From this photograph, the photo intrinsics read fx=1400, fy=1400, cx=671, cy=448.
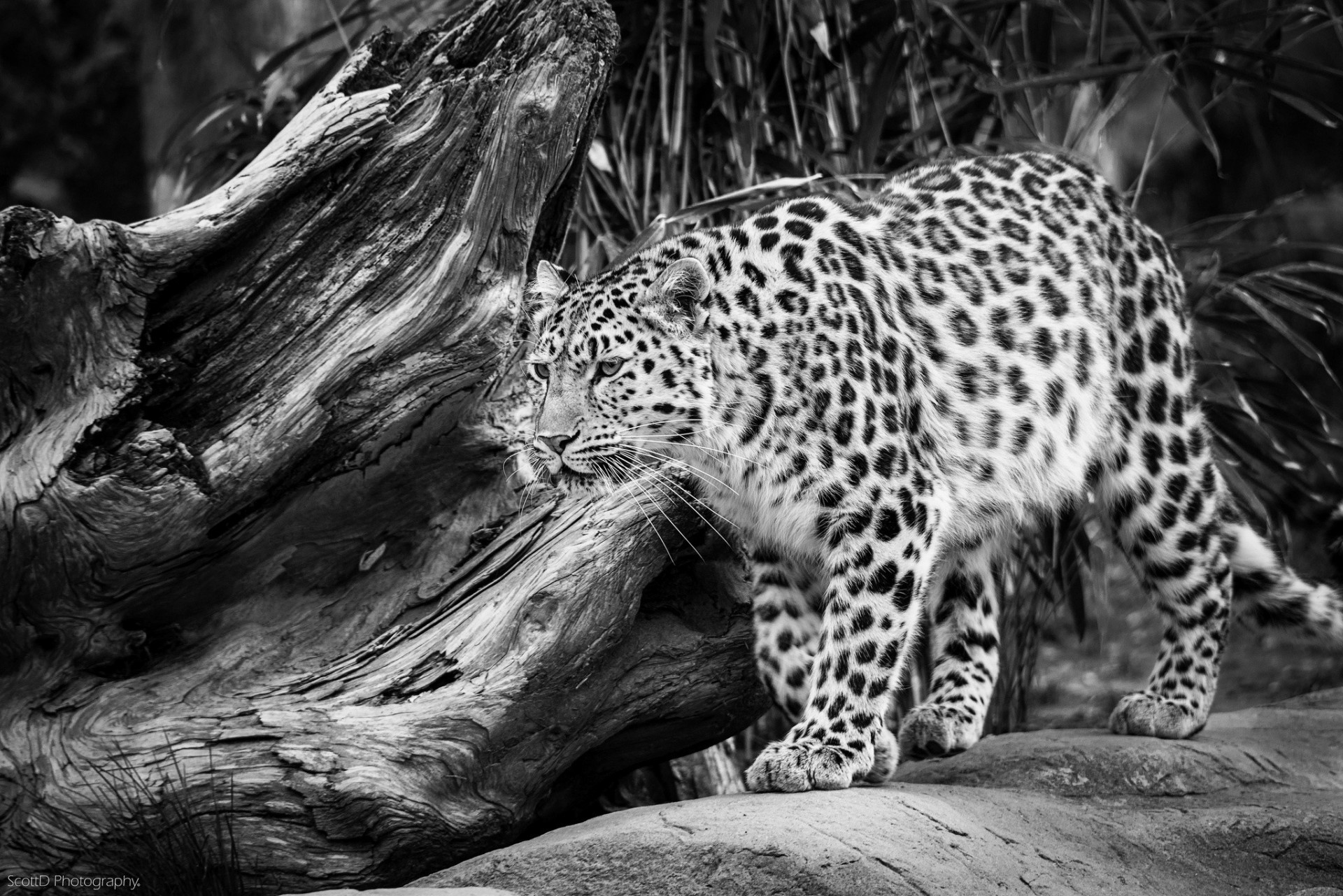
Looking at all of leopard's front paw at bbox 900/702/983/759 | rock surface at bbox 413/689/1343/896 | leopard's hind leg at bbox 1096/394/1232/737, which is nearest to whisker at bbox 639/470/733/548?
rock surface at bbox 413/689/1343/896

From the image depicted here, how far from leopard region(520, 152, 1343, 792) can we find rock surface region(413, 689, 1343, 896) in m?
0.25

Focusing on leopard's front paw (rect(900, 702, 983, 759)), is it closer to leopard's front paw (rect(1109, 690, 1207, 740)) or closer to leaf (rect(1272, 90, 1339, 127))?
leopard's front paw (rect(1109, 690, 1207, 740))

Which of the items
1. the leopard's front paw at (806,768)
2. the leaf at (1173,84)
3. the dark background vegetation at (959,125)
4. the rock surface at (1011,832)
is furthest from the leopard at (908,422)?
the dark background vegetation at (959,125)

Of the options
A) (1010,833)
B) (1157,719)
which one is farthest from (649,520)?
(1157,719)

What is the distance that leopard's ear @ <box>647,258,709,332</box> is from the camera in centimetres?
448

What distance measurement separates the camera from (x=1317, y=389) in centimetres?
1116

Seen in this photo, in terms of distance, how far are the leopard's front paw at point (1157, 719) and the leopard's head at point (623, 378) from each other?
213 centimetres

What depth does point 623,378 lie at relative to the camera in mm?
4539

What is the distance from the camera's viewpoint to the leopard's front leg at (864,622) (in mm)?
4348

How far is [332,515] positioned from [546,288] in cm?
104

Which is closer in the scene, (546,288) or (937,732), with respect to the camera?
(546,288)

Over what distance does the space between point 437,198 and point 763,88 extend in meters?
2.83

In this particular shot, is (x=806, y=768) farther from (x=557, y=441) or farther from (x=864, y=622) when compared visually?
(x=557, y=441)

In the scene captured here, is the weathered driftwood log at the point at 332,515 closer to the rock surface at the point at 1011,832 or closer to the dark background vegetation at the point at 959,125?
the rock surface at the point at 1011,832
